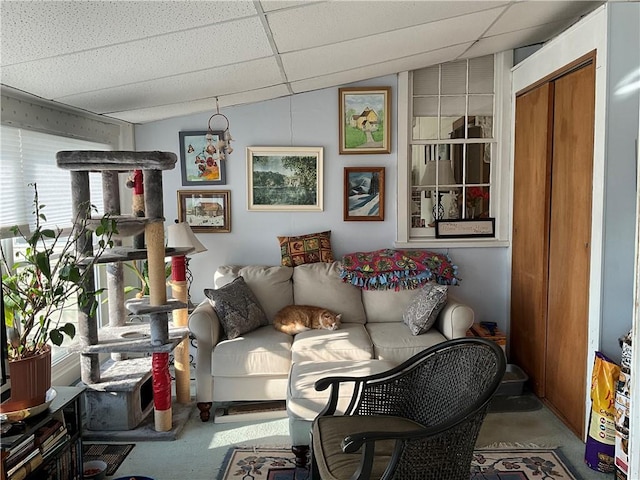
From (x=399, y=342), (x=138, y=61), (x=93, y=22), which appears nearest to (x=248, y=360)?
(x=399, y=342)

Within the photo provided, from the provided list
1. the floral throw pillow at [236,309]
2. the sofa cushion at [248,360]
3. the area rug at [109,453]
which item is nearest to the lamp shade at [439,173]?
the floral throw pillow at [236,309]

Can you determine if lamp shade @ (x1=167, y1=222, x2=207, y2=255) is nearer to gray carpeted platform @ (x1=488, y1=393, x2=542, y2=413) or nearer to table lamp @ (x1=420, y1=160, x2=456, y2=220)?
table lamp @ (x1=420, y1=160, x2=456, y2=220)

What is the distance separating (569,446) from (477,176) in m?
2.24

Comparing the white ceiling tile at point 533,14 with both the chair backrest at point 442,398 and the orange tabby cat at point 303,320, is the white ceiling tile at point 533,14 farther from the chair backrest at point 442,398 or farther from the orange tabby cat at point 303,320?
the orange tabby cat at point 303,320

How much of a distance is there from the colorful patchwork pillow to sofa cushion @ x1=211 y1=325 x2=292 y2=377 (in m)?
0.97

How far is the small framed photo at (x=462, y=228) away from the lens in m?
4.53

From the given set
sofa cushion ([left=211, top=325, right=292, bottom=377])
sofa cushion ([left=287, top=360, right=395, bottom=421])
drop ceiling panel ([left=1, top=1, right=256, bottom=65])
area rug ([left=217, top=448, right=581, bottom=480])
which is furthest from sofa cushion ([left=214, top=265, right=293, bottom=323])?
drop ceiling panel ([left=1, top=1, right=256, bottom=65])

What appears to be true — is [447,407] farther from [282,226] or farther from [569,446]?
[282,226]

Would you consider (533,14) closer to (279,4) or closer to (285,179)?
(279,4)

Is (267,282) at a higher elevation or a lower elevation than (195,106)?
lower

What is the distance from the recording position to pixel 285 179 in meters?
4.51

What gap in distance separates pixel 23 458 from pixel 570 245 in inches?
120

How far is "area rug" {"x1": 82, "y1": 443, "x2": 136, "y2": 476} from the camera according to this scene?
297 cm

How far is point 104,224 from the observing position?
263cm
